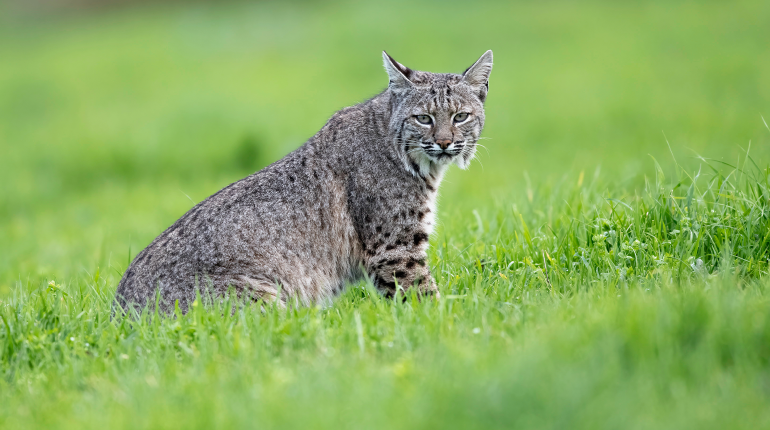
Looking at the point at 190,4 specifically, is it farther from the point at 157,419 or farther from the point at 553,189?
the point at 157,419

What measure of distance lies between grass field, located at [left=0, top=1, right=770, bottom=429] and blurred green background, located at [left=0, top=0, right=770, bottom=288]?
0.33 ft

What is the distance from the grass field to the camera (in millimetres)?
Result: 3270

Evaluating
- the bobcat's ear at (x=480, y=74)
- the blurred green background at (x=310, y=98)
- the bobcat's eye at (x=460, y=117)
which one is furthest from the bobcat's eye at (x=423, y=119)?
the blurred green background at (x=310, y=98)

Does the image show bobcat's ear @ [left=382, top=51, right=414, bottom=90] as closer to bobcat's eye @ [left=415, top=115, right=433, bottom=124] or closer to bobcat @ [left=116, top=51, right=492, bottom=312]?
bobcat @ [left=116, top=51, right=492, bottom=312]

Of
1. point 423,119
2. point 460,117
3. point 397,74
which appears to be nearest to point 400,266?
point 423,119

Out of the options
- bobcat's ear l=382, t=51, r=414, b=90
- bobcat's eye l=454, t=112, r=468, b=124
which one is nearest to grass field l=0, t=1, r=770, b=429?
bobcat's eye l=454, t=112, r=468, b=124

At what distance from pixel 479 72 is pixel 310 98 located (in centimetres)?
1315

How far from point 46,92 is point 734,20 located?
21831mm

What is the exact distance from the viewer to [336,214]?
5.56 meters

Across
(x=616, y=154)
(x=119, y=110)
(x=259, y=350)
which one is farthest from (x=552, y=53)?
(x=259, y=350)

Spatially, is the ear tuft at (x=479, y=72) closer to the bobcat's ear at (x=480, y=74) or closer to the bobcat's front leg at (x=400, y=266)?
the bobcat's ear at (x=480, y=74)

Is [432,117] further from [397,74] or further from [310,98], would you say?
[310,98]

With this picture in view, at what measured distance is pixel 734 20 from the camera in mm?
21484

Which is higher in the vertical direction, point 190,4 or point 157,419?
point 190,4
